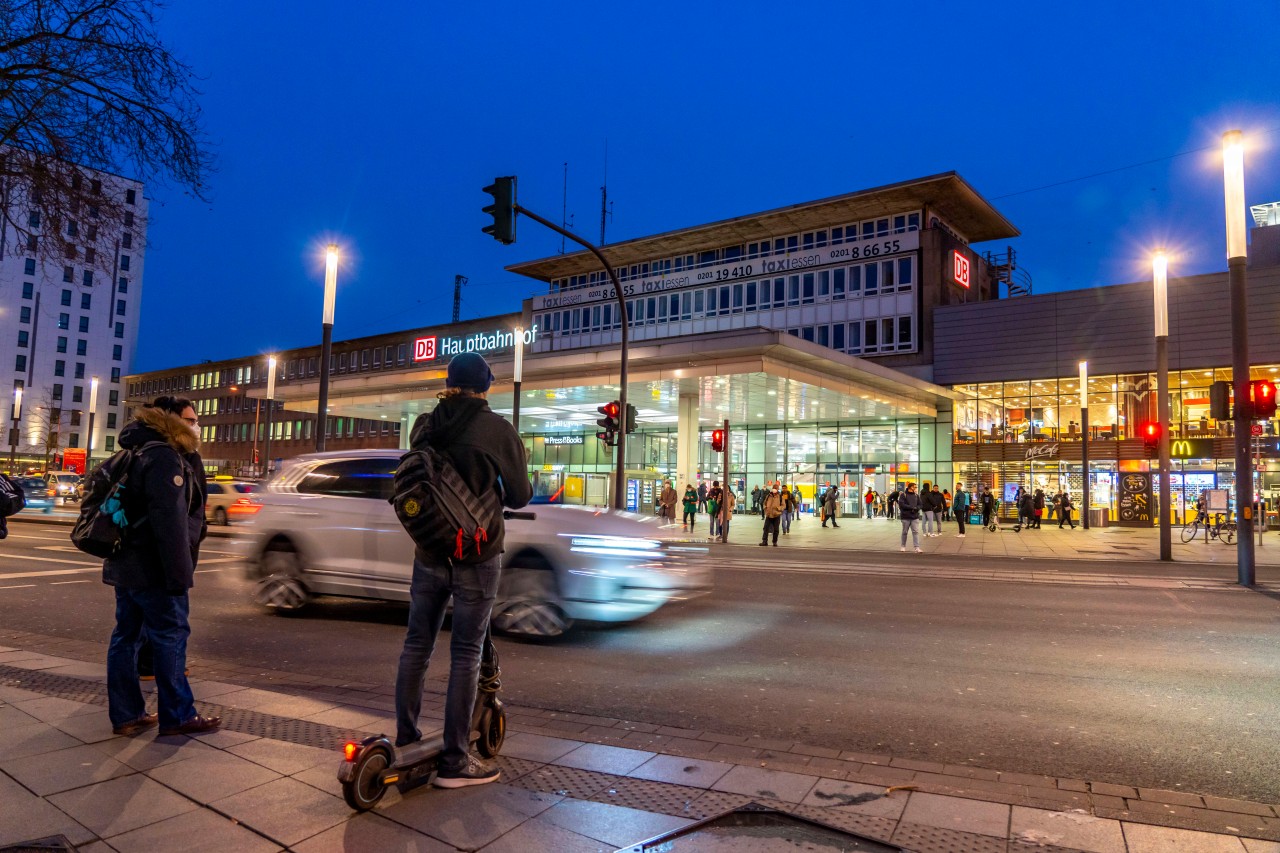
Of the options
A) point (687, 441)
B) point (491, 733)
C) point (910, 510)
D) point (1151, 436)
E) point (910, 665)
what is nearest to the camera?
point (491, 733)

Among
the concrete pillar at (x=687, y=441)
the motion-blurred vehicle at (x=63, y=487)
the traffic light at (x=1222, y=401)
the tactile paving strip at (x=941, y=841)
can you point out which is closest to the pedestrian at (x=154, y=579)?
the tactile paving strip at (x=941, y=841)

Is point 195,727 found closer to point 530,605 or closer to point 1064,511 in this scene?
point 530,605

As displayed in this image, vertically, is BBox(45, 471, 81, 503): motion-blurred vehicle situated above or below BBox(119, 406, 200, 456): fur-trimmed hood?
below

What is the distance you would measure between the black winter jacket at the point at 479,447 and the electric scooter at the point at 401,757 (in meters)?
0.67

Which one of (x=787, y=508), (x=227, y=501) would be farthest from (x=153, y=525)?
(x=787, y=508)

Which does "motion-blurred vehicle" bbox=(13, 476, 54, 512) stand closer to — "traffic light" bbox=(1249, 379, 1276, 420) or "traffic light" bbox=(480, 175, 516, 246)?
"traffic light" bbox=(480, 175, 516, 246)

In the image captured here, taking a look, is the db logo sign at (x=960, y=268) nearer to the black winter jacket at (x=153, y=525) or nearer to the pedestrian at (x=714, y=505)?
the pedestrian at (x=714, y=505)

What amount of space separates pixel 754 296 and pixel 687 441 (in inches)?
816

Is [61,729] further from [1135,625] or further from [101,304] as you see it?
[101,304]

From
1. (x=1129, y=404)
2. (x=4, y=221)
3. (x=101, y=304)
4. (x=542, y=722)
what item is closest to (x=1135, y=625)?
(x=542, y=722)

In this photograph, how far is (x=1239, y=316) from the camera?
559 inches

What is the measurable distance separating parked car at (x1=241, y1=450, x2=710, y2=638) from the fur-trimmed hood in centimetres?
365

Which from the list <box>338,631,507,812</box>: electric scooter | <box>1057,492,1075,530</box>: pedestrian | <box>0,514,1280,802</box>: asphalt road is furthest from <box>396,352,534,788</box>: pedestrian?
<box>1057,492,1075,530</box>: pedestrian

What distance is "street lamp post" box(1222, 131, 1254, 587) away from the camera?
14110 millimetres
